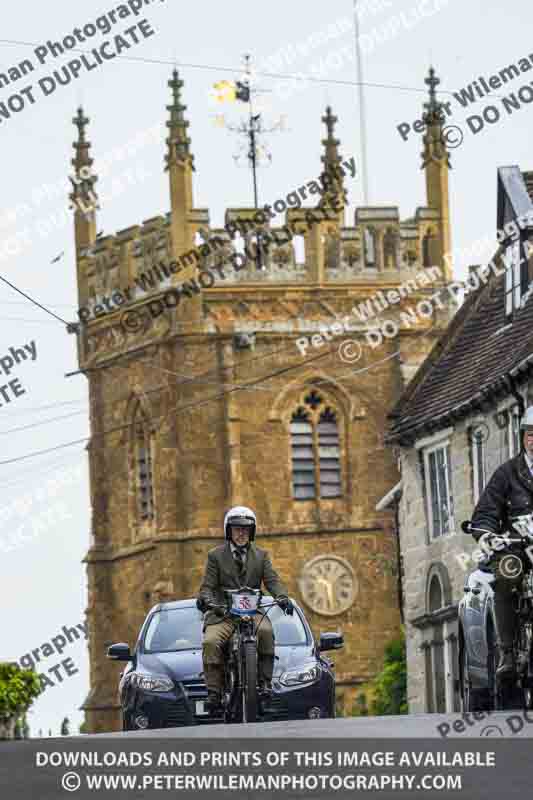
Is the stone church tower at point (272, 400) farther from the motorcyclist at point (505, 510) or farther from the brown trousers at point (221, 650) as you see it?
the motorcyclist at point (505, 510)

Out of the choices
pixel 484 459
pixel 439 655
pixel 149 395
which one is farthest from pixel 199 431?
pixel 484 459

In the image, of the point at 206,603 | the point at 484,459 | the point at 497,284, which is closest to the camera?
the point at 206,603

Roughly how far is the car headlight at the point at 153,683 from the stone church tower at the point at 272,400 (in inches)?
2012

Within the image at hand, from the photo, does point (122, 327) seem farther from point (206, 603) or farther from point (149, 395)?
point (206, 603)

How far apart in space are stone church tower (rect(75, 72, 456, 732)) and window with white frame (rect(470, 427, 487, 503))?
3247 centimetres

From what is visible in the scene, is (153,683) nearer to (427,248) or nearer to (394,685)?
(394,685)

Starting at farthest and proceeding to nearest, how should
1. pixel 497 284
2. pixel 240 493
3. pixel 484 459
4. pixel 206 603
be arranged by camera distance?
pixel 240 493
pixel 497 284
pixel 484 459
pixel 206 603

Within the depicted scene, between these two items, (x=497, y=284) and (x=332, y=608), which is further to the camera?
(x=332, y=608)

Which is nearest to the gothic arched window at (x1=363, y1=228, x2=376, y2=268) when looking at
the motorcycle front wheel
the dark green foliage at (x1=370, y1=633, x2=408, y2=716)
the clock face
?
the clock face

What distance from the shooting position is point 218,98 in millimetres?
78688

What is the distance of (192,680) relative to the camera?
22.3m

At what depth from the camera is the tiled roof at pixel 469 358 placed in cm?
3966

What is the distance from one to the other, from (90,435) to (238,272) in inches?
270

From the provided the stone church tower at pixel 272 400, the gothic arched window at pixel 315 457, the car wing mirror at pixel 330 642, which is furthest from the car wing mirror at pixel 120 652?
the gothic arched window at pixel 315 457
